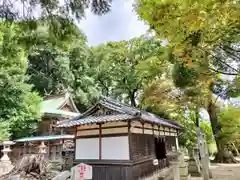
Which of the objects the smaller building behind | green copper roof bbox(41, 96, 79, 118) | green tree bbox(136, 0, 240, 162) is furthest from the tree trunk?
green copper roof bbox(41, 96, 79, 118)

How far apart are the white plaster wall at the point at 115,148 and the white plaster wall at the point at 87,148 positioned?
401 mm

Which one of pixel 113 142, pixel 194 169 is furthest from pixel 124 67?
pixel 113 142

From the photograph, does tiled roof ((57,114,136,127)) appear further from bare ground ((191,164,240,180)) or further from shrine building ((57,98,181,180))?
bare ground ((191,164,240,180))

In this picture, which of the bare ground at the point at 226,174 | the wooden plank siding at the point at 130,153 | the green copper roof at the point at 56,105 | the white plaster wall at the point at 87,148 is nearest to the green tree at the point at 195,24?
the wooden plank siding at the point at 130,153

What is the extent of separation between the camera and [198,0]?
477cm

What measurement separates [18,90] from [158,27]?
13.6 meters

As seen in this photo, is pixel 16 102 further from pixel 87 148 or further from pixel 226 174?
pixel 226 174

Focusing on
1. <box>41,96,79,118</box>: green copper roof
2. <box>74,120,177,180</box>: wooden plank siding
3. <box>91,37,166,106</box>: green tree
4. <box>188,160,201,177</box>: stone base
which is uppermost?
<box>91,37,166,106</box>: green tree

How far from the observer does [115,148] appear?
8.66 metres

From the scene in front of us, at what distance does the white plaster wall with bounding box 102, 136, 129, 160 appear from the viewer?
8.45m

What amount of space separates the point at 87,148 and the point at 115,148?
1379 millimetres

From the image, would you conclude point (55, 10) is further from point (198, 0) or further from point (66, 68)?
point (66, 68)

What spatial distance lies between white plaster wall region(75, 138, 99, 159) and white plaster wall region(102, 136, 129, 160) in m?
0.40

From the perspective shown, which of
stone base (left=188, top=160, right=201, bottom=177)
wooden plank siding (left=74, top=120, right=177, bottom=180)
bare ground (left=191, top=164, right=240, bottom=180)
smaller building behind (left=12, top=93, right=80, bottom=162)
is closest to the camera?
wooden plank siding (left=74, top=120, right=177, bottom=180)
